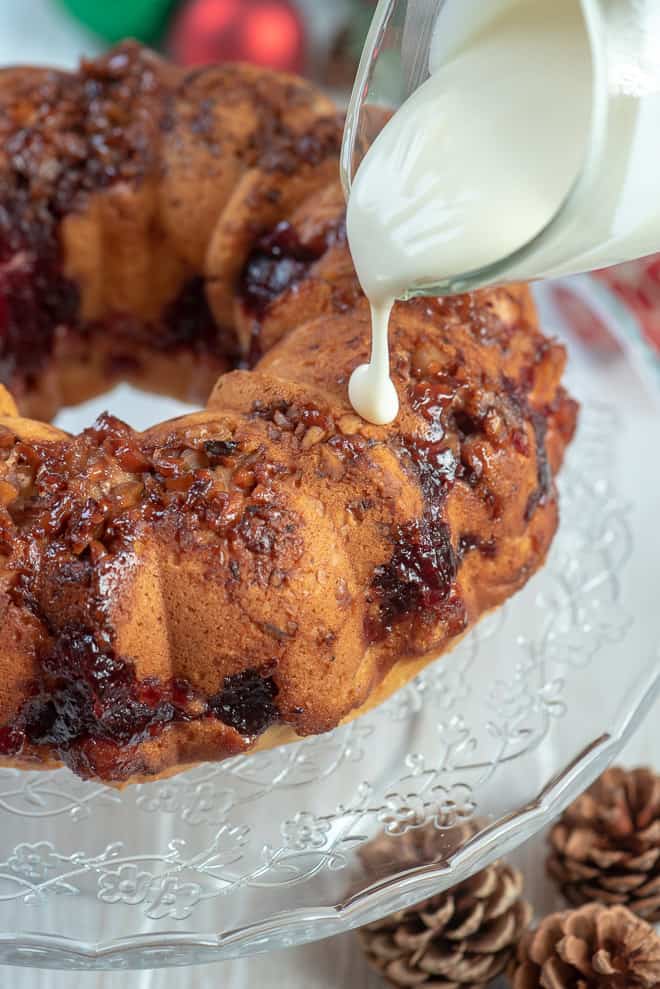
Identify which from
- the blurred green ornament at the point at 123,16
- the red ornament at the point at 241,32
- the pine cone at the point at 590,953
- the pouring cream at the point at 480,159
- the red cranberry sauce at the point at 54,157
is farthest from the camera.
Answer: the blurred green ornament at the point at 123,16

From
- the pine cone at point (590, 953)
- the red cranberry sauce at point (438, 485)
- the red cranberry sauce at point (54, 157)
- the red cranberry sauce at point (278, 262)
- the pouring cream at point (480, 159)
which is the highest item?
the red cranberry sauce at point (54, 157)

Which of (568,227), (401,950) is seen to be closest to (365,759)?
(401,950)

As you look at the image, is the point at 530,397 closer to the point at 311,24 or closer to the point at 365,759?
the point at 365,759

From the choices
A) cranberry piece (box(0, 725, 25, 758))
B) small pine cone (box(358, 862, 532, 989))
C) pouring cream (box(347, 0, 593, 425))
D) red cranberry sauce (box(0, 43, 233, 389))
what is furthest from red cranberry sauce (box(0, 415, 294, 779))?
red cranberry sauce (box(0, 43, 233, 389))

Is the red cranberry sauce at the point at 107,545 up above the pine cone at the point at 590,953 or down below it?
above

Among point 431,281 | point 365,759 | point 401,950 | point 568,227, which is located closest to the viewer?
point 568,227

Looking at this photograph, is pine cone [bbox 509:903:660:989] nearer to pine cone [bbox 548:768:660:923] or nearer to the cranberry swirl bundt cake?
pine cone [bbox 548:768:660:923]

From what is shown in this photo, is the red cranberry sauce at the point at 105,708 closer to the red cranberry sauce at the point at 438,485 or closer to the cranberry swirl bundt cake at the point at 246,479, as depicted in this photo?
the cranberry swirl bundt cake at the point at 246,479

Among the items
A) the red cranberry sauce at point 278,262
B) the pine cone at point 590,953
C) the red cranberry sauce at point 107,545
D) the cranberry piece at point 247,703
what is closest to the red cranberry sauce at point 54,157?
the red cranberry sauce at point 278,262
